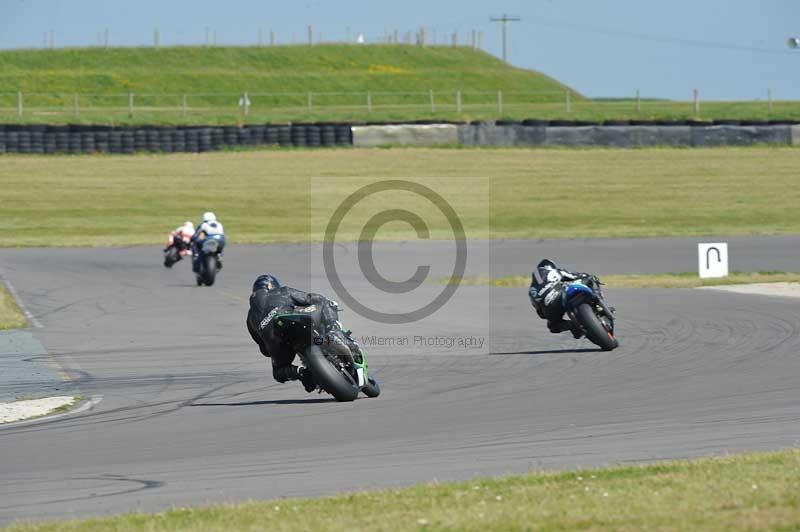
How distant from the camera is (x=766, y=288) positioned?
72.7ft

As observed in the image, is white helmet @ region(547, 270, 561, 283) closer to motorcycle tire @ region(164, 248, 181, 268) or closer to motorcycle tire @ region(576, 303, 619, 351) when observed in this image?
motorcycle tire @ region(576, 303, 619, 351)

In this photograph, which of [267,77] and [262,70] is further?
[262,70]

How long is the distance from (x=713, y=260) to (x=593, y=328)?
1017cm

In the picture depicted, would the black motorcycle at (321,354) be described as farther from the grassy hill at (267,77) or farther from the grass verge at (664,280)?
the grassy hill at (267,77)

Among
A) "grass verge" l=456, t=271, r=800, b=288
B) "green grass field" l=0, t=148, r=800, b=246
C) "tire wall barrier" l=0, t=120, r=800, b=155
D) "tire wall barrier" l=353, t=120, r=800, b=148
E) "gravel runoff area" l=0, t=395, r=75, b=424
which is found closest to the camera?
"gravel runoff area" l=0, t=395, r=75, b=424

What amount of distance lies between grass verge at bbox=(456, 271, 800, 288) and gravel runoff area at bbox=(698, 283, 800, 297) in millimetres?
609

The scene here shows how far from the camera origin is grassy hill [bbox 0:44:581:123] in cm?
7625

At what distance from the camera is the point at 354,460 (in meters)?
9.14

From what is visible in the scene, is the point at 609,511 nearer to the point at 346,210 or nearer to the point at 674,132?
the point at 346,210

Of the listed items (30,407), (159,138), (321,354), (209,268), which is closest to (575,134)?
(159,138)

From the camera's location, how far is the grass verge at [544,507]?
709 centimetres

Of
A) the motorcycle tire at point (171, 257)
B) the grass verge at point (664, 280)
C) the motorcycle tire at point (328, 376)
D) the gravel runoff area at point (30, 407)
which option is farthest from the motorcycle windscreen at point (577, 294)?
the motorcycle tire at point (171, 257)

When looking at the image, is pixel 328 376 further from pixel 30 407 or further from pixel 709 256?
pixel 709 256

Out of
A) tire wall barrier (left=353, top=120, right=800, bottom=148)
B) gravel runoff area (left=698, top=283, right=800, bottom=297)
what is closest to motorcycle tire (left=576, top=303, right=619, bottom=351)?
gravel runoff area (left=698, top=283, right=800, bottom=297)
